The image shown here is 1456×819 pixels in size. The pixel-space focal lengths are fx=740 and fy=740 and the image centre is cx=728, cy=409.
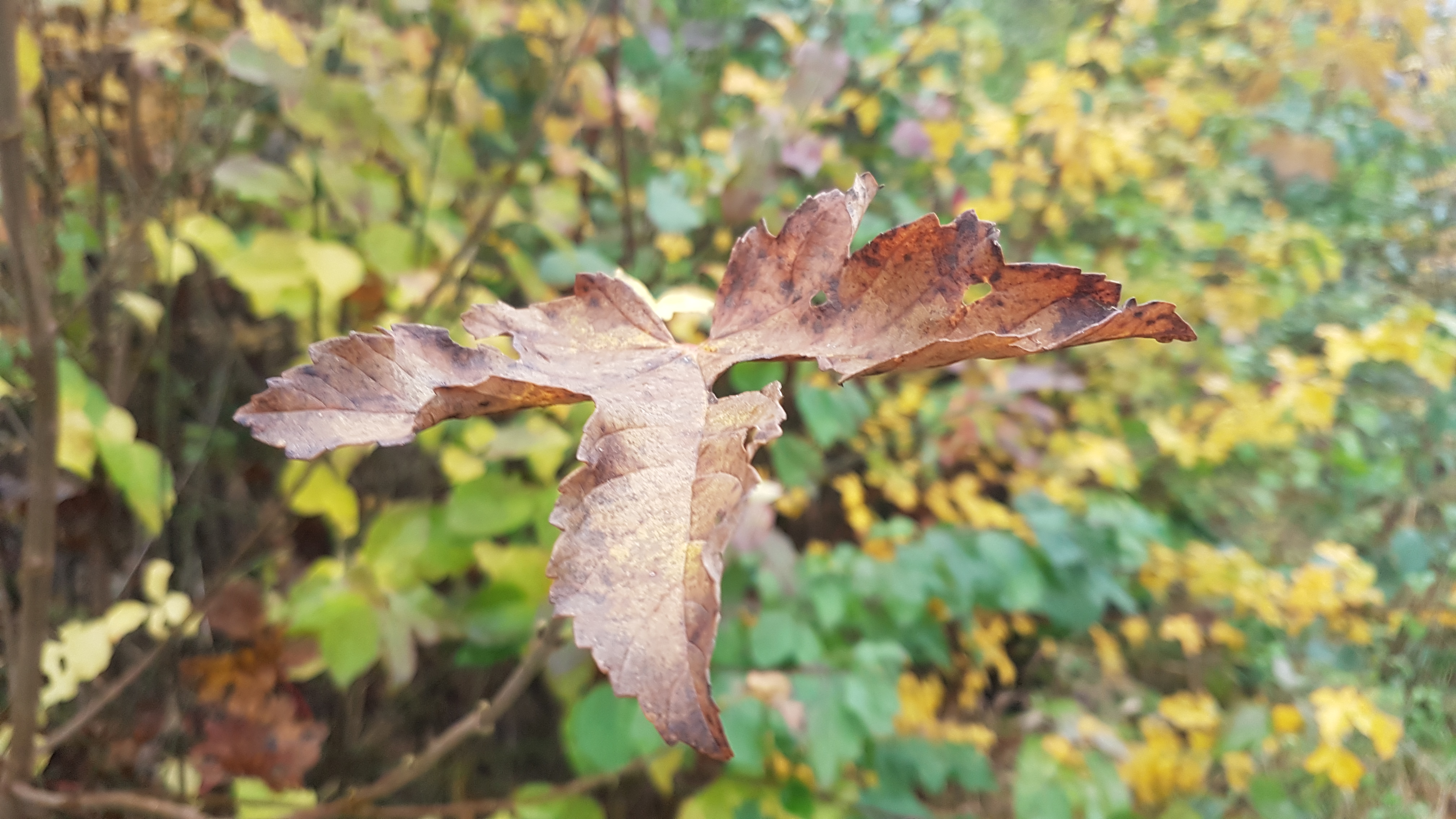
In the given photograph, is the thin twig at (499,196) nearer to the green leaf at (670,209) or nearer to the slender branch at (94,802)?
the green leaf at (670,209)

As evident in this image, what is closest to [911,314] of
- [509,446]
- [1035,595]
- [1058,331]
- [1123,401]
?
[1058,331]

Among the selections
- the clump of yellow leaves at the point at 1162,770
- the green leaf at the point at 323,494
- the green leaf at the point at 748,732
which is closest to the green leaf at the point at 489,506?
the green leaf at the point at 323,494

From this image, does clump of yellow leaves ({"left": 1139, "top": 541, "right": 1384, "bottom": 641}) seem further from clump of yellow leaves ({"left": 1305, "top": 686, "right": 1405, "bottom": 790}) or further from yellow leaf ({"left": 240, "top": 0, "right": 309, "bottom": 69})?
yellow leaf ({"left": 240, "top": 0, "right": 309, "bottom": 69})

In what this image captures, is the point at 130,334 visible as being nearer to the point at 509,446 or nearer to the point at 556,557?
the point at 509,446

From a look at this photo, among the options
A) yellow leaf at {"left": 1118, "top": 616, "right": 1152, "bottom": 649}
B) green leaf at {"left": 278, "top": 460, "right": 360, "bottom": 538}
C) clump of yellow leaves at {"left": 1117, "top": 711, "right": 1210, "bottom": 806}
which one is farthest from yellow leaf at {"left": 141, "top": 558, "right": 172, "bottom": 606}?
yellow leaf at {"left": 1118, "top": 616, "right": 1152, "bottom": 649}

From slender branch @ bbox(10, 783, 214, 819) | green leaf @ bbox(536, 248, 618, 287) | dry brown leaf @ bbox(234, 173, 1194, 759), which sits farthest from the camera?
green leaf @ bbox(536, 248, 618, 287)

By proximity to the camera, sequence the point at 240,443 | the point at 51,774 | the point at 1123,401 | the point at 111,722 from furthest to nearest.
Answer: the point at 1123,401 → the point at 240,443 → the point at 111,722 → the point at 51,774

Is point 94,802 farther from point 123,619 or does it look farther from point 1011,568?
point 1011,568

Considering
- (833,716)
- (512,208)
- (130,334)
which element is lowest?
(833,716)
